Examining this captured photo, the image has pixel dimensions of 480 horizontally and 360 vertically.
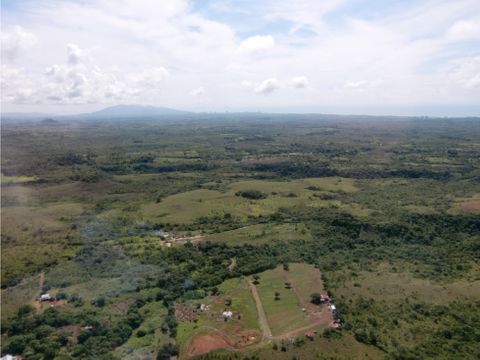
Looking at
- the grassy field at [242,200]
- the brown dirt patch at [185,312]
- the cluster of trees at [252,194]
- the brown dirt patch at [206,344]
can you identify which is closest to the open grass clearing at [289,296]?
the brown dirt patch at [206,344]

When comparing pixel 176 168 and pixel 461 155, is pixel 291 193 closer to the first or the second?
pixel 176 168

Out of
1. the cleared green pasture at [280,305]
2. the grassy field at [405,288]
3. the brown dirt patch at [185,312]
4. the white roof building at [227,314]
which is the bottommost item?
the cleared green pasture at [280,305]

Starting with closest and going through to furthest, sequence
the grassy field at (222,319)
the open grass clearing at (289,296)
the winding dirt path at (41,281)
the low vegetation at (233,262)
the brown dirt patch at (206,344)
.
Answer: the brown dirt patch at (206,344) → the low vegetation at (233,262) → the grassy field at (222,319) → the open grass clearing at (289,296) → the winding dirt path at (41,281)

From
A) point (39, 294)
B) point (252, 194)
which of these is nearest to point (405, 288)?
point (39, 294)

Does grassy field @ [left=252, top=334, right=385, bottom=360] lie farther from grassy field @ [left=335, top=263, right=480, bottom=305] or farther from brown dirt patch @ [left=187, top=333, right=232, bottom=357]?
grassy field @ [left=335, top=263, right=480, bottom=305]

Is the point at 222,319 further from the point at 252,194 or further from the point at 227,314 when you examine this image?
the point at 252,194

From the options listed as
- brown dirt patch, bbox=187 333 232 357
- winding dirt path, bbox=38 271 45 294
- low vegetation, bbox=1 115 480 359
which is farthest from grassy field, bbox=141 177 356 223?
brown dirt patch, bbox=187 333 232 357

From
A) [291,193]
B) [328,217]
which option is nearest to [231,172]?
[291,193]

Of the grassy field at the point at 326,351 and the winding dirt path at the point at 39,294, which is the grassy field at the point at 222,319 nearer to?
the grassy field at the point at 326,351
